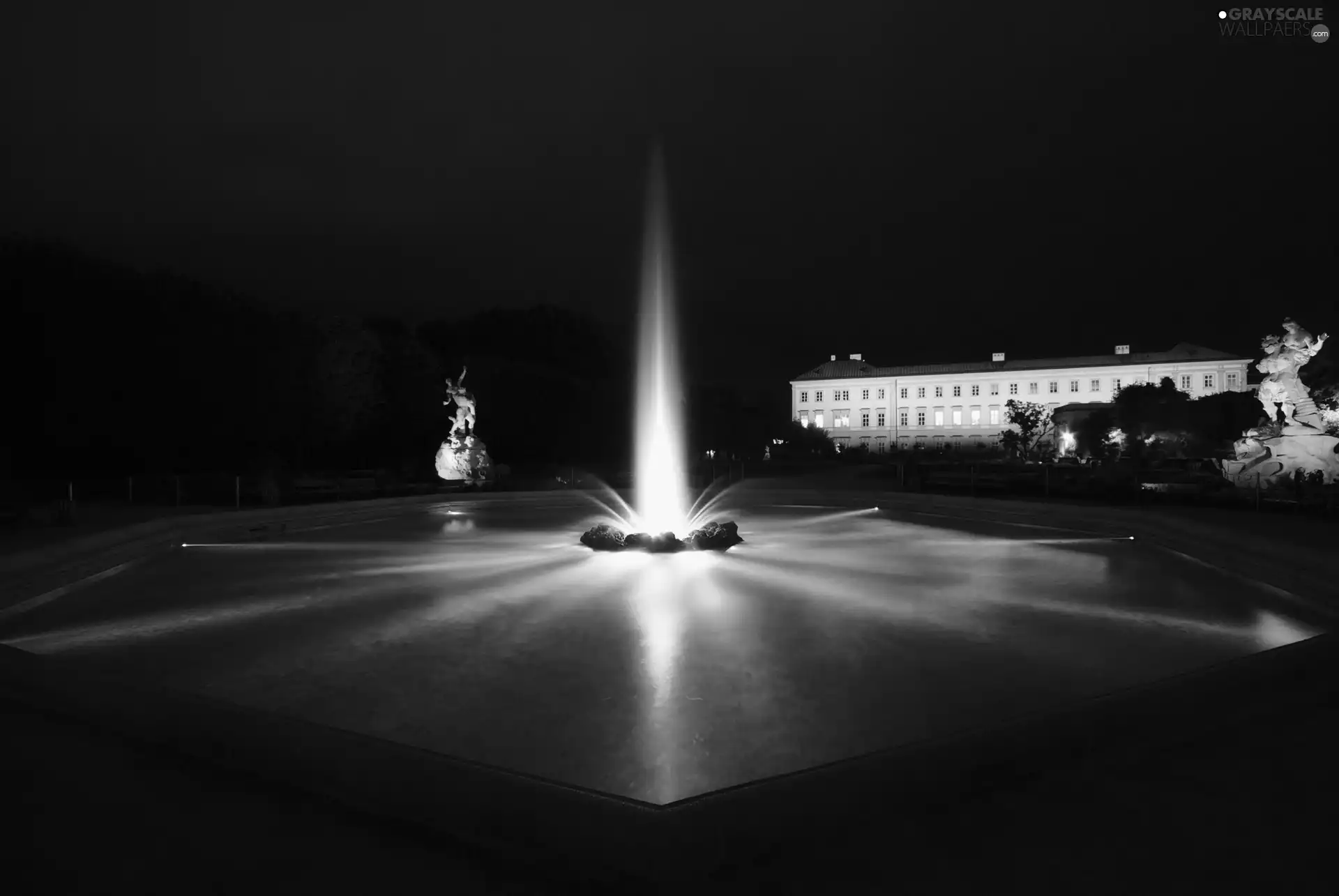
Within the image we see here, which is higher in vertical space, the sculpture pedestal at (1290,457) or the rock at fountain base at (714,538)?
the sculpture pedestal at (1290,457)

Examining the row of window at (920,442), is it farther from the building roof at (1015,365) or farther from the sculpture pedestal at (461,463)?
the sculpture pedestal at (461,463)

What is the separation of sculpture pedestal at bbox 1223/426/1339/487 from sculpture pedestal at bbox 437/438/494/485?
24.9 meters

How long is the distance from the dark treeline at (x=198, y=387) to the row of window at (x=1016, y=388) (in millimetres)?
76339

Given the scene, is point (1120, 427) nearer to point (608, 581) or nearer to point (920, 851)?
point (608, 581)

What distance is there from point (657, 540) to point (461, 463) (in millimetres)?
17079

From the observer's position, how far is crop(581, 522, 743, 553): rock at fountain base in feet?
46.3

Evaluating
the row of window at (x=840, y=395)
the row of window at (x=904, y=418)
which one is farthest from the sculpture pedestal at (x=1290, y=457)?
the row of window at (x=840, y=395)

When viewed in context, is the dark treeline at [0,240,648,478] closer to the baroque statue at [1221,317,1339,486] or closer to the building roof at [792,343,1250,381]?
the baroque statue at [1221,317,1339,486]

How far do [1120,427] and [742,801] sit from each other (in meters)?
57.0

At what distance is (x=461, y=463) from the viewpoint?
2923 centimetres

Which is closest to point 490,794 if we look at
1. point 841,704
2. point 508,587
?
point 841,704

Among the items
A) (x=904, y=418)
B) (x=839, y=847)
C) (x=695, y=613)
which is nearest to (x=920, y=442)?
(x=904, y=418)

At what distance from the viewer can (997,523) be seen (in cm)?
1884

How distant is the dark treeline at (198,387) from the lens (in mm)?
25250
